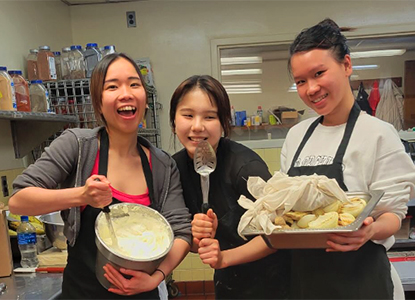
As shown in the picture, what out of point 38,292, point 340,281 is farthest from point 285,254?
point 38,292

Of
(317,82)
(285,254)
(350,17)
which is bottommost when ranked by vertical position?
(285,254)

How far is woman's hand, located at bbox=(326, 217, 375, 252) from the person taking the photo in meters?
0.82

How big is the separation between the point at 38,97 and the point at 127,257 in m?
1.53

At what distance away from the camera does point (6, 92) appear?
5.46ft

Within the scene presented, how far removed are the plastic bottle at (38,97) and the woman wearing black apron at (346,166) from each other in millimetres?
1543

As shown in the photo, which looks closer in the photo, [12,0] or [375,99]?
[12,0]

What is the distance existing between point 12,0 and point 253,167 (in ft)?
6.57

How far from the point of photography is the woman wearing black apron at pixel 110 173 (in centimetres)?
102

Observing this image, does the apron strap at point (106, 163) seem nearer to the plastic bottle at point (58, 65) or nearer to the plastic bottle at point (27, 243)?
the plastic bottle at point (27, 243)

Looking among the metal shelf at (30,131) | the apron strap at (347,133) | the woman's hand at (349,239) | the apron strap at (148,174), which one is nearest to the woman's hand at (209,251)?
the apron strap at (148,174)

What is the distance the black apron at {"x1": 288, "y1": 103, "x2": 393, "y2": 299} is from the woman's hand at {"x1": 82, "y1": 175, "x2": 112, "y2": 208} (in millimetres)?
616

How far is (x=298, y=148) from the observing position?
3.90ft

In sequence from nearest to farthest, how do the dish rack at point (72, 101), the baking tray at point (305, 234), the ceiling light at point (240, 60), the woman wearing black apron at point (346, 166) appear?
the baking tray at point (305, 234) < the woman wearing black apron at point (346, 166) < the dish rack at point (72, 101) < the ceiling light at point (240, 60)

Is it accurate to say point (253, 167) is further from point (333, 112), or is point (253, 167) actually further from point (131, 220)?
point (131, 220)
